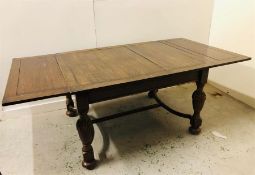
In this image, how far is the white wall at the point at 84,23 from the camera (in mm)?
1921

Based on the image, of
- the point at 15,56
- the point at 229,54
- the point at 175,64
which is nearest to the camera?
the point at 175,64

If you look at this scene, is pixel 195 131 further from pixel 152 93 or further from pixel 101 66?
pixel 101 66

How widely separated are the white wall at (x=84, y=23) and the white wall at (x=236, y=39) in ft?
0.64

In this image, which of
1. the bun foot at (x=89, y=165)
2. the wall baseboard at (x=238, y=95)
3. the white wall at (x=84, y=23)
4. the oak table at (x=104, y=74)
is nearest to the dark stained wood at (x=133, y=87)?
the oak table at (x=104, y=74)

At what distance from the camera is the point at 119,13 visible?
85.9 inches

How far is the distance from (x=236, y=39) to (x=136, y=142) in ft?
4.80

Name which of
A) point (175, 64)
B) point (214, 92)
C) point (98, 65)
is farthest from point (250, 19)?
point (98, 65)

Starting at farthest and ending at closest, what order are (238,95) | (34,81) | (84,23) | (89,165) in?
(238,95), (84,23), (89,165), (34,81)

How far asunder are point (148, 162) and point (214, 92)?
1372 mm

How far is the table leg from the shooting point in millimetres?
1403

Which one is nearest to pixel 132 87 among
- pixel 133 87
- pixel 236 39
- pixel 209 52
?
pixel 133 87

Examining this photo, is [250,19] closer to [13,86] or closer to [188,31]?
[188,31]

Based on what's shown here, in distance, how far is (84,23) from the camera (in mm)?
2105

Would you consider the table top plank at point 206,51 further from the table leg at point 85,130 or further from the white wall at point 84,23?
the table leg at point 85,130
